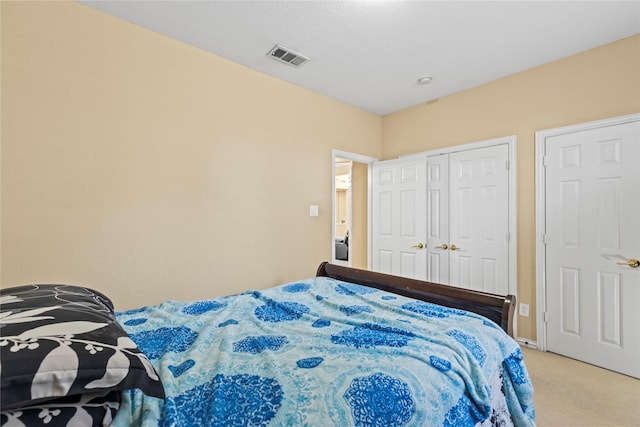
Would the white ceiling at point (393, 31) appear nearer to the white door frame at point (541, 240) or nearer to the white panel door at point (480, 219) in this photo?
the white door frame at point (541, 240)

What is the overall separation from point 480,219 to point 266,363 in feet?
9.72

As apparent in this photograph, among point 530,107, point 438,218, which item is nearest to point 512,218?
point 438,218

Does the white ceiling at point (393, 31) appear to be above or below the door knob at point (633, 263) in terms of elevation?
above

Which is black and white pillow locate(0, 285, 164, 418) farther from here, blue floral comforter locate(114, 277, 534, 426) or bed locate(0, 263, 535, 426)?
blue floral comforter locate(114, 277, 534, 426)

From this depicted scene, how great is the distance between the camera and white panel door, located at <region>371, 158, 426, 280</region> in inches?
143

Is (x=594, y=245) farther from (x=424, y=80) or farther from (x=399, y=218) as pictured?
(x=424, y=80)

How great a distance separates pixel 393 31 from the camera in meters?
2.36

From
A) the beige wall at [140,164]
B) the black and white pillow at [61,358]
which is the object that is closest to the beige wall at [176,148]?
the beige wall at [140,164]

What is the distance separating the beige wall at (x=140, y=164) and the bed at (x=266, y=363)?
0.77m

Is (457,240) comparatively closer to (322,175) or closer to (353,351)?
(322,175)

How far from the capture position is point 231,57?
276cm

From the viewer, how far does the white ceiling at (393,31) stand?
2.09 metres

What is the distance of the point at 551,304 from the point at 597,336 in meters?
0.37

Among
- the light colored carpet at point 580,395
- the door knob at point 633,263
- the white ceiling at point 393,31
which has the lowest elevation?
the light colored carpet at point 580,395
